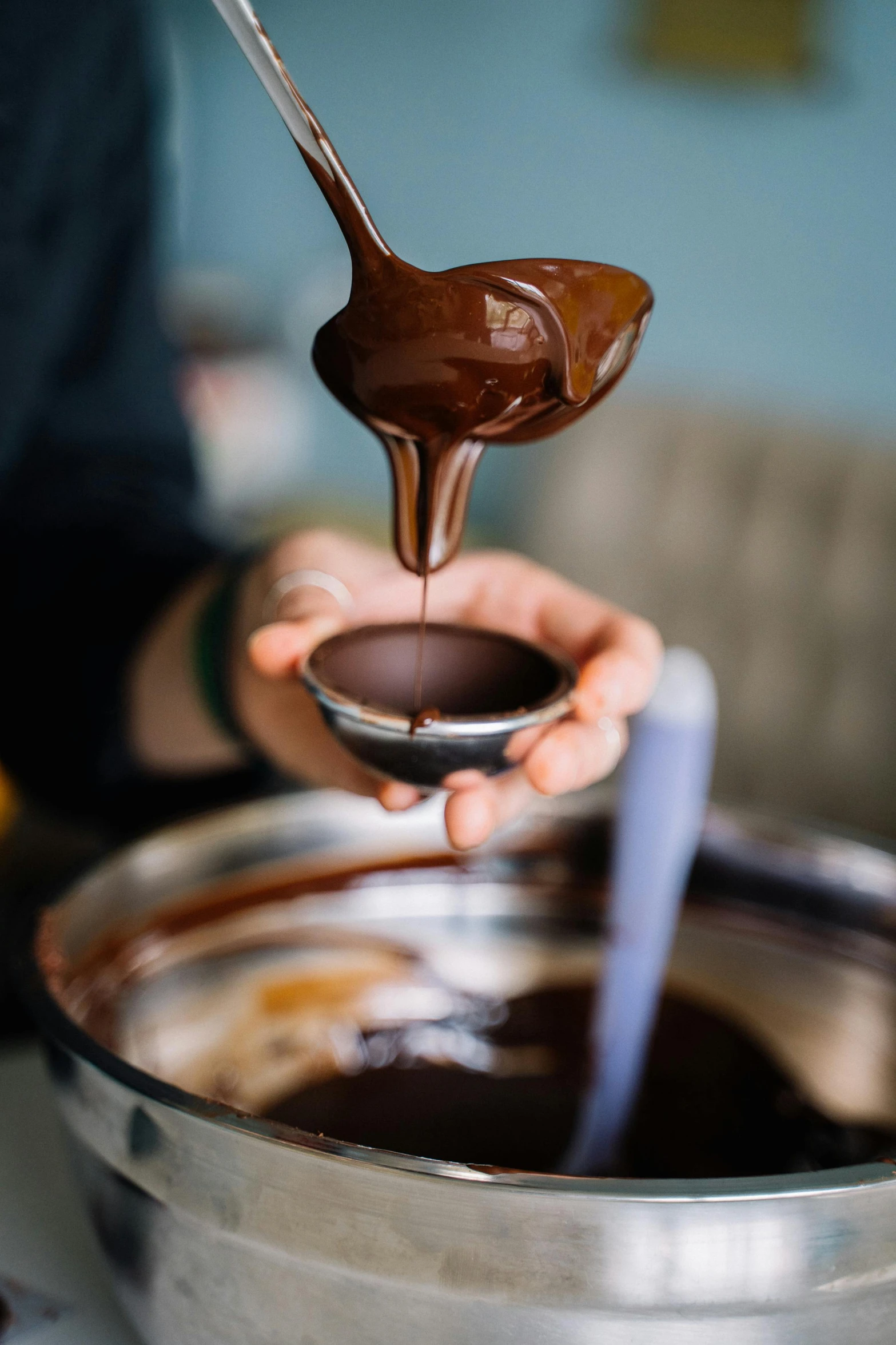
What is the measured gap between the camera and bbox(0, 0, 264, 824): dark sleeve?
3.47 feet

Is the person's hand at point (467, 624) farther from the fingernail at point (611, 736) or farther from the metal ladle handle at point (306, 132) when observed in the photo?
the metal ladle handle at point (306, 132)

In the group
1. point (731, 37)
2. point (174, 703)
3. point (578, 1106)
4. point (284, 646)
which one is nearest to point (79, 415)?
point (174, 703)

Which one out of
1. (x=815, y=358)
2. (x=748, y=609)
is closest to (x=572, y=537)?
(x=748, y=609)

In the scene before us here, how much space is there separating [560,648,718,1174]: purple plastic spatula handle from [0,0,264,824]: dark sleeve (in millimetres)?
477

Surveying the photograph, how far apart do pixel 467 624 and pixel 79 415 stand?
69 cm

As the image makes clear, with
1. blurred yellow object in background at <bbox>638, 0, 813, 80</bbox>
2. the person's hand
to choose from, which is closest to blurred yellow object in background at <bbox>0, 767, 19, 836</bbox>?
the person's hand

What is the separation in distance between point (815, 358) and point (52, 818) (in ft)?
6.07

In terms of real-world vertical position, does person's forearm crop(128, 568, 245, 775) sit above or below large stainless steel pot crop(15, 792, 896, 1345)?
below

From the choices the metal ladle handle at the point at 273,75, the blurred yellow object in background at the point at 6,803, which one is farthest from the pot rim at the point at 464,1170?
the blurred yellow object in background at the point at 6,803

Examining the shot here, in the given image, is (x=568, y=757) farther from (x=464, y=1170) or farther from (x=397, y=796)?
(x=464, y=1170)

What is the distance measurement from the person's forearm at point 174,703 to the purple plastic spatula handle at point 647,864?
369 mm

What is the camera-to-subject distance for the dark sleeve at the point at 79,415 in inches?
41.6

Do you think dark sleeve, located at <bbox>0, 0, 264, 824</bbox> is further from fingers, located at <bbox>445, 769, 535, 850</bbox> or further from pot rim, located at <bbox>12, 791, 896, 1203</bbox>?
pot rim, located at <bbox>12, 791, 896, 1203</bbox>

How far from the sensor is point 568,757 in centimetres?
66
